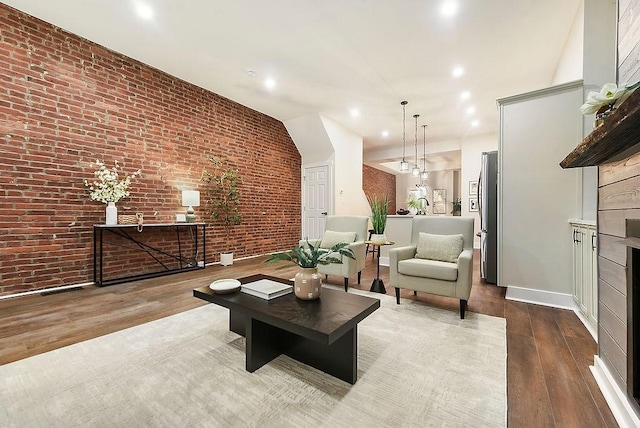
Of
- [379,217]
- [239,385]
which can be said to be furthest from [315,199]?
[239,385]

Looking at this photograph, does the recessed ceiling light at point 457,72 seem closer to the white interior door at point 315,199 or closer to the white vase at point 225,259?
the white interior door at point 315,199

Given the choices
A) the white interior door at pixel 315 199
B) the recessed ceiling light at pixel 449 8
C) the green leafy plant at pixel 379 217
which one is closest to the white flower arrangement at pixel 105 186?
the green leafy plant at pixel 379 217

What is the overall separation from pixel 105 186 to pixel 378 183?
28.9ft

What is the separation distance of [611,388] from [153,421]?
223 centimetres

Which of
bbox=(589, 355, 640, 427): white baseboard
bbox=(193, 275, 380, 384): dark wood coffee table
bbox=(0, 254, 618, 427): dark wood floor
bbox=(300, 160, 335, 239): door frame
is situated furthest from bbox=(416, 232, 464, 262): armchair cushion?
bbox=(300, 160, 335, 239): door frame

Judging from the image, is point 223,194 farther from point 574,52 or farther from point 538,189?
point 574,52

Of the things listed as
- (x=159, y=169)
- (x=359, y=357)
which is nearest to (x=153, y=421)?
(x=359, y=357)

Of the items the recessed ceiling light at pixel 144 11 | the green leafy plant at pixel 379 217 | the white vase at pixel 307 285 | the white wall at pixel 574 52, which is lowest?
the white vase at pixel 307 285

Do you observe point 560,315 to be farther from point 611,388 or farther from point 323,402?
point 323,402

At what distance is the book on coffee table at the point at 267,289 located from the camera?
1782mm

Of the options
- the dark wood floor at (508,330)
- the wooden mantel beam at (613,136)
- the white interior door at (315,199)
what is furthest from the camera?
the white interior door at (315,199)

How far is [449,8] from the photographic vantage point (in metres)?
2.78

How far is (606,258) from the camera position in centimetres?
147

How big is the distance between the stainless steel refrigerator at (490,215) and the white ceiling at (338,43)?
142 cm
